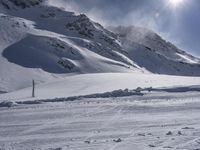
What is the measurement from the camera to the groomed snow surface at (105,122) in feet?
50.9

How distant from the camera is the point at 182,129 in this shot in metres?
18.2

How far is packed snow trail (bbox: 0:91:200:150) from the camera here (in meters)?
15.4

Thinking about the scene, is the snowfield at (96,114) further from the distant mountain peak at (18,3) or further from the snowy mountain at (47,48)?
the distant mountain peak at (18,3)

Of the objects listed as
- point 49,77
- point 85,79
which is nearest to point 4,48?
point 49,77

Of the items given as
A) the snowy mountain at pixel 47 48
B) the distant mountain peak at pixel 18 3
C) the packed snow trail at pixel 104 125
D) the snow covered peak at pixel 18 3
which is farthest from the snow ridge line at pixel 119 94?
the distant mountain peak at pixel 18 3

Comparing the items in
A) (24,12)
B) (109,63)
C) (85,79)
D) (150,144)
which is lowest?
(150,144)

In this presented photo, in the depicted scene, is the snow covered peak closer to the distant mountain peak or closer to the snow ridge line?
Answer: the distant mountain peak

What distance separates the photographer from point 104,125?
1988 cm

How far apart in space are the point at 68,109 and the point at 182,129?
963 cm

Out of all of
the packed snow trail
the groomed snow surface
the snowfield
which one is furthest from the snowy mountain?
the packed snow trail

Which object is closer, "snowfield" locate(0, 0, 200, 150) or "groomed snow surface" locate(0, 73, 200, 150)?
"groomed snow surface" locate(0, 73, 200, 150)

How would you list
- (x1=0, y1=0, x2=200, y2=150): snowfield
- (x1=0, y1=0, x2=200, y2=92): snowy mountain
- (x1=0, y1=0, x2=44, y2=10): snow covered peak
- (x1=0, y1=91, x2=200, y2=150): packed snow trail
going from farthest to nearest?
(x1=0, y1=0, x2=44, y2=10): snow covered peak
(x1=0, y1=0, x2=200, y2=92): snowy mountain
(x1=0, y1=0, x2=200, y2=150): snowfield
(x1=0, y1=91, x2=200, y2=150): packed snow trail

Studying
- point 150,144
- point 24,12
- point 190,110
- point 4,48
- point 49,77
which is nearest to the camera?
point 150,144

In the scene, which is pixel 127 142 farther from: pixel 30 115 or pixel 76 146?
pixel 30 115
